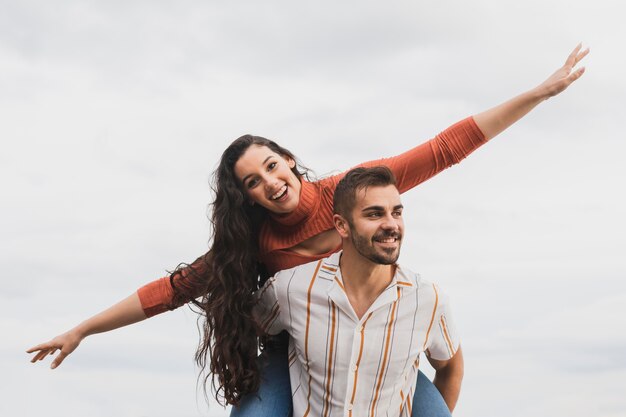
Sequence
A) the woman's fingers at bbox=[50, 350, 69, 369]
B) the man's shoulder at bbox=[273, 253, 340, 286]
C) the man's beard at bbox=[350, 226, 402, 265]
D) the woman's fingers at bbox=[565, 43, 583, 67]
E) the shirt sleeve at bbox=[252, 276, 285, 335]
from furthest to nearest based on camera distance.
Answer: the woman's fingers at bbox=[50, 350, 69, 369], the woman's fingers at bbox=[565, 43, 583, 67], the shirt sleeve at bbox=[252, 276, 285, 335], the man's shoulder at bbox=[273, 253, 340, 286], the man's beard at bbox=[350, 226, 402, 265]

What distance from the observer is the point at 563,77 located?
6.07 metres

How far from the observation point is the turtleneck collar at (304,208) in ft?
19.3

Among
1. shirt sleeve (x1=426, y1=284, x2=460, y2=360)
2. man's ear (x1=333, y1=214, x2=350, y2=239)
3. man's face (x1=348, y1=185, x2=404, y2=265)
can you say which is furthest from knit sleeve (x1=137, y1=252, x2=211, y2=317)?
shirt sleeve (x1=426, y1=284, x2=460, y2=360)

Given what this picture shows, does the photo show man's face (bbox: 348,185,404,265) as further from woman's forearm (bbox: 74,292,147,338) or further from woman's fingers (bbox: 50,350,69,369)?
woman's fingers (bbox: 50,350,69,369)

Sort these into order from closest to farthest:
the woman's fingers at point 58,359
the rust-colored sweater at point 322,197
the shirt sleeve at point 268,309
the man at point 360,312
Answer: the man at point 360,312 < the shirt sleeve at point 268,309 < the rust-colored sweater at point 322,197 < the woman's fingers at point 58,359

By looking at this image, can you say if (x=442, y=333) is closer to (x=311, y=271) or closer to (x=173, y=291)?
(x=311, y=271)

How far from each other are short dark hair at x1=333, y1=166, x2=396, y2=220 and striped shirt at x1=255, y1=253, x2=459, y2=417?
36 cm

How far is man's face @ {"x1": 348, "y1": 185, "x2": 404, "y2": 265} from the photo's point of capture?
536 cm

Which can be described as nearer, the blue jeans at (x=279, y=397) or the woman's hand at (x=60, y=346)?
the blue jeans at (x=279, y=397)

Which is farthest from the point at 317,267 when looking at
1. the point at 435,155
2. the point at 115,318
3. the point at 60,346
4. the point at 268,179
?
the point at 60,346

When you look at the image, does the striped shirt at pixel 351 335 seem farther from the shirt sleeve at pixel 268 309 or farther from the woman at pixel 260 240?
the woman at pixel 260 240

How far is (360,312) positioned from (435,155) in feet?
4.05

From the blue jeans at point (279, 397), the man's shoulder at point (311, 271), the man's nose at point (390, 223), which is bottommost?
the blue jeans at point (279, 397)

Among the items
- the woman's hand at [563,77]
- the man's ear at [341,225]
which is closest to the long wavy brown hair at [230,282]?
the man's ear at [341,225]
